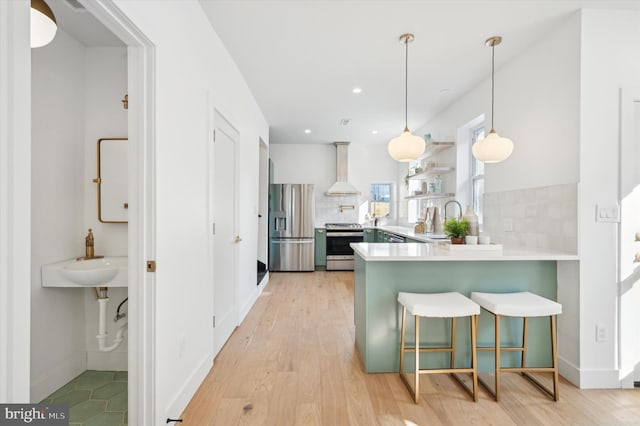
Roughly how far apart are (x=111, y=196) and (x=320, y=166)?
16.5 ft

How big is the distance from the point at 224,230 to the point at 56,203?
1.24 metres

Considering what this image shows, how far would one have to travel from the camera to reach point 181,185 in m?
2.04

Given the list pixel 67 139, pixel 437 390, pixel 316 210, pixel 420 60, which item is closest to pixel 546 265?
pixel 437 390

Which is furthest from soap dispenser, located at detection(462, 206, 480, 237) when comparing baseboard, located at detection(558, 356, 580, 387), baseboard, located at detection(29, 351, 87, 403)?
baseboard, located at detection(29, 351, 87, 403)

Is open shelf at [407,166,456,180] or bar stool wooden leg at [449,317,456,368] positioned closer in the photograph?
bar stool wooden leg at [449,317,456,368]

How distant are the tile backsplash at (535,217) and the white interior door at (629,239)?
0.31 m

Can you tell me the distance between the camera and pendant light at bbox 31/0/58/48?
1.28 metres

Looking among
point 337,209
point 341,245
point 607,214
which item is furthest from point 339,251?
point 607,214

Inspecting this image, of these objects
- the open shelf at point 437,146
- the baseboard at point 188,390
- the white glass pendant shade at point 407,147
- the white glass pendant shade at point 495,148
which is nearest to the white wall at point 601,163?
the white glass pendant shade at point 495,148

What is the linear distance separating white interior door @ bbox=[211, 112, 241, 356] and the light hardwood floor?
0.27 metres

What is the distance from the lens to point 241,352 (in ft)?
9.31

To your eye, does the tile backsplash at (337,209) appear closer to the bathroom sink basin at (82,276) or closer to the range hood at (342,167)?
the range hood at (342,167)

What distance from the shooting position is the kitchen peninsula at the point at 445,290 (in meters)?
2.49

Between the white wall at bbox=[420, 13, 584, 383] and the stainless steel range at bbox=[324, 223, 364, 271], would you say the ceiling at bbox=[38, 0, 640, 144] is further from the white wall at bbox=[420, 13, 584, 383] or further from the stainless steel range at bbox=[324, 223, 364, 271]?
the stainless steel range at bbox=[324, 223, 364, 271]
